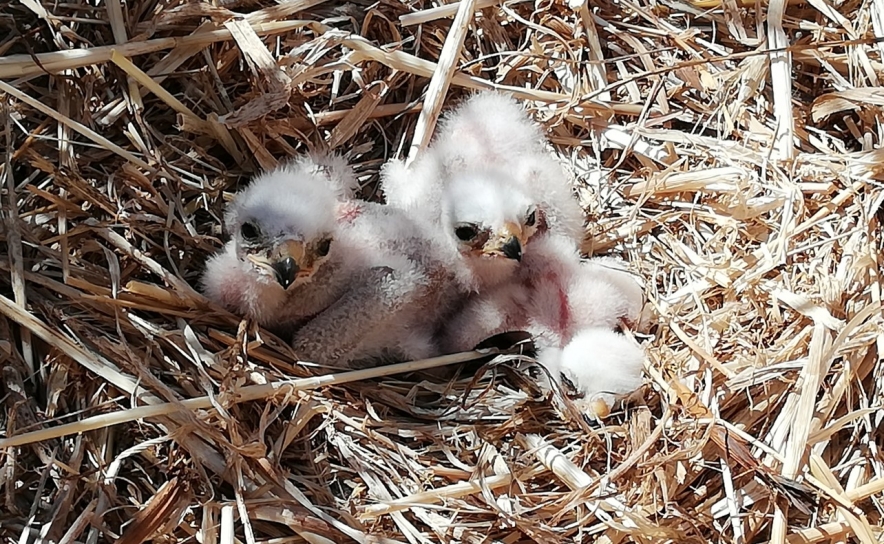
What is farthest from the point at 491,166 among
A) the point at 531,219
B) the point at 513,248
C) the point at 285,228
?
the point at 285,228

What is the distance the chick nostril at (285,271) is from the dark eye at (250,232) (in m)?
0.09

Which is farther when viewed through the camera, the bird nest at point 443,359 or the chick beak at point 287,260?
the chick beak at point 287,260

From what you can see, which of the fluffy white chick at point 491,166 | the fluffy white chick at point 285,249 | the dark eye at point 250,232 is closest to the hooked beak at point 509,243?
the fluffy white chick at point 491,166

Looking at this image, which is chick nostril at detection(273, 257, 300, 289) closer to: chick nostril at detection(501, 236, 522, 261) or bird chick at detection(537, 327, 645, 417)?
chick nostril at detection(501, 236, 522, 261)

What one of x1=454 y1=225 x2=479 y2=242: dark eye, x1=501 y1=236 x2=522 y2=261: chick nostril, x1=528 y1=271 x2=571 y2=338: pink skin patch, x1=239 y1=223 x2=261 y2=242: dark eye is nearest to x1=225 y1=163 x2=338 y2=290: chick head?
x1=239 y1=223 x2=261 y2=242: dark eye

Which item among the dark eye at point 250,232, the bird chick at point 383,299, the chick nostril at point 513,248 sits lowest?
the bird chick at point 383,299

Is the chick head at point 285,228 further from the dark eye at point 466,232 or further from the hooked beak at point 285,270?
the dark eye at point 466,232

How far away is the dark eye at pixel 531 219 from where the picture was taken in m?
1.99

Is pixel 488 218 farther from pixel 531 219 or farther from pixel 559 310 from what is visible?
pixel 559 310

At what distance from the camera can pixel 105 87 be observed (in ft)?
6.91

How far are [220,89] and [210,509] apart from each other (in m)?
1.05

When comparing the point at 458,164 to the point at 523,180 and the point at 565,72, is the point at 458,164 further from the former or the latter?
the point at 565,72

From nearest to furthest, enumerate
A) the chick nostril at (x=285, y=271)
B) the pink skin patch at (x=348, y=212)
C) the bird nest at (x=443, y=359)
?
the bird nest at (x=443, y=359) → the chick nostril at (x=285, y=271) → the pink skin patch at (x=348, y=212)

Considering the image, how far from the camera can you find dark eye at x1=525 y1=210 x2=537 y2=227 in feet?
6.54
